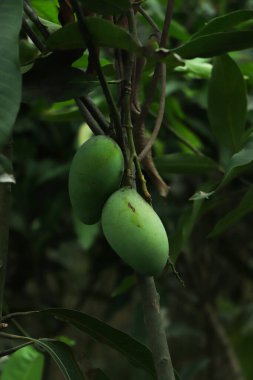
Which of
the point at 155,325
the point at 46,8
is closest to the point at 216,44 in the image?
the point at 155,325

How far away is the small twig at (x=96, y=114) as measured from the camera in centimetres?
61

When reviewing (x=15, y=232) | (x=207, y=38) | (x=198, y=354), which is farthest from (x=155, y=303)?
(x=198, y=354)

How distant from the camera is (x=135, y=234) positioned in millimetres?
546

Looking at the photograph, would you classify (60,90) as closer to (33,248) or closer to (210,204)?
(210,204)

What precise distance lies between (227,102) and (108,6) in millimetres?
418

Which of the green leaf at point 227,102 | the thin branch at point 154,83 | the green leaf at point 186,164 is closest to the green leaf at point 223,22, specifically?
the thin branch at point 154,83

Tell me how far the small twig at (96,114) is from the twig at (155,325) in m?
0.13

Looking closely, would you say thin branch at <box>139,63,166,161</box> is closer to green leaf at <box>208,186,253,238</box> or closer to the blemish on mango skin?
the blemish on mango skin

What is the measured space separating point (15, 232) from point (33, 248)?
10 cm

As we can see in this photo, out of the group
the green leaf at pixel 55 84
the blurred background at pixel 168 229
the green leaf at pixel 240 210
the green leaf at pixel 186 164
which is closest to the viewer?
the green leaf at pixel 55 84

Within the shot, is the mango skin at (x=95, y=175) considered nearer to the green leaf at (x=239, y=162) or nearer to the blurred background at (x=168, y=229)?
the green leaf at (x=239, y=162)

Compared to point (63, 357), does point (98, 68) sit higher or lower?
higher

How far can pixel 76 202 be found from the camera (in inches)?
22.8

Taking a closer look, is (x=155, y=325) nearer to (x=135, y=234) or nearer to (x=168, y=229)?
(x=135, y=234)
